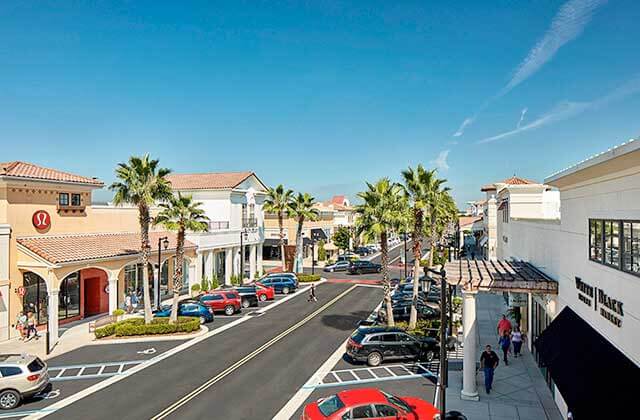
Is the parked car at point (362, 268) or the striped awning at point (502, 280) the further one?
the parked car at point (362, 268)

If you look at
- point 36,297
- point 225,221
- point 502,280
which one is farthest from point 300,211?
point 502,280

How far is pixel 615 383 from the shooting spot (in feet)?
31.3

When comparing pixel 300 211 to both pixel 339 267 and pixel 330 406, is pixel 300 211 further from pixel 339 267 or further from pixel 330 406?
pixel 330 406

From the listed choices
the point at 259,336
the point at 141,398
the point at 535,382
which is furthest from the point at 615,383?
the point at 259,336

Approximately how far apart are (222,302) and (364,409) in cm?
2156

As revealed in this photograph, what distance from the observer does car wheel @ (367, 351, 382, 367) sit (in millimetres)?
21656

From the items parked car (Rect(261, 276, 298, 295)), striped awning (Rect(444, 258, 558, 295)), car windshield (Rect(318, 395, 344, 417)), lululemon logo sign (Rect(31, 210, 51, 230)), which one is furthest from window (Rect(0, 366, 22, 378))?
parked car (Rect(261, 276, 298, 295))

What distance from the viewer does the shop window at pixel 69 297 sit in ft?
102

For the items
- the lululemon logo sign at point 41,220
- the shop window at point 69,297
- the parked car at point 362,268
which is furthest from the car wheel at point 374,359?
the parked car at point 362,268

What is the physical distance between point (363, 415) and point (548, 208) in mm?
23830

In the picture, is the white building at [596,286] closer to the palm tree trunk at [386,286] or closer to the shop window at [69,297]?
the palm tree trunk at [386,286]

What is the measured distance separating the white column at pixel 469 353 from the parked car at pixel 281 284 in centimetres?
2691

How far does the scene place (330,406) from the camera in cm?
1393

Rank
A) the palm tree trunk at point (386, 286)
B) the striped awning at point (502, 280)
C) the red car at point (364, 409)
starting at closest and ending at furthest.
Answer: the red car at point (364, 409), the striped awning at point (502, 280), the palm tree trunk at point (386, 286)
